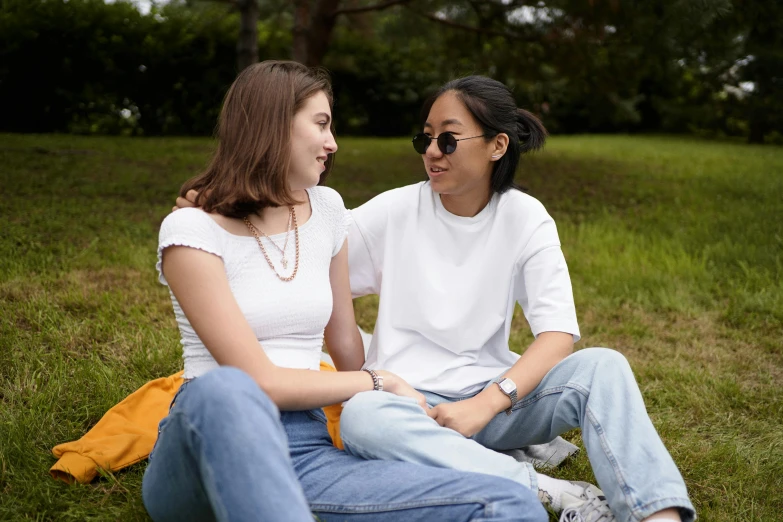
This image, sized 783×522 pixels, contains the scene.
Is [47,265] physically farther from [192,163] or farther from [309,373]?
[192,163]

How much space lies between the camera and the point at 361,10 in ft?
27.1

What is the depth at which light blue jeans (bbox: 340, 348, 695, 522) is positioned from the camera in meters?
2.07

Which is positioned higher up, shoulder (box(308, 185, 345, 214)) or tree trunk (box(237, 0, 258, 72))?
tree trunk (box(237, 0, 258, 72))

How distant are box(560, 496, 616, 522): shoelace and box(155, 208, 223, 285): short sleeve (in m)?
1.28

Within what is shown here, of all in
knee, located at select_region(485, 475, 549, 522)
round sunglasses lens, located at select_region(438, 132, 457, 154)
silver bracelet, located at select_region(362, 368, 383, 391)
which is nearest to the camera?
knee, located at select_region(485, 475, 549, 522)

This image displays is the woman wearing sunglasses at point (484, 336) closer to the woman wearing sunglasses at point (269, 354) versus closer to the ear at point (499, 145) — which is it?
the ear at point (499, 145)

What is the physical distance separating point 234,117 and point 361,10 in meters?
6.46

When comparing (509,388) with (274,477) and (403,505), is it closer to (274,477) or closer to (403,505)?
(403,505)

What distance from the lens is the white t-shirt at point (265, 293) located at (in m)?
2.07

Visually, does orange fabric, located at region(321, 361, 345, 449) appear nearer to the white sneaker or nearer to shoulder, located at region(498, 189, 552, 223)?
the white sneaker

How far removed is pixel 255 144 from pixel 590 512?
146cm

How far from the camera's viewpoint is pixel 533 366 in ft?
7.94

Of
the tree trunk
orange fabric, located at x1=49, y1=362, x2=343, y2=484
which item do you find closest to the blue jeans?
orange fabric, located at x1=49, y1=362, x2=343, y2=484

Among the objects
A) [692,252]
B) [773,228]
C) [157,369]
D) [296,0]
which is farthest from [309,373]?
[296,0]
